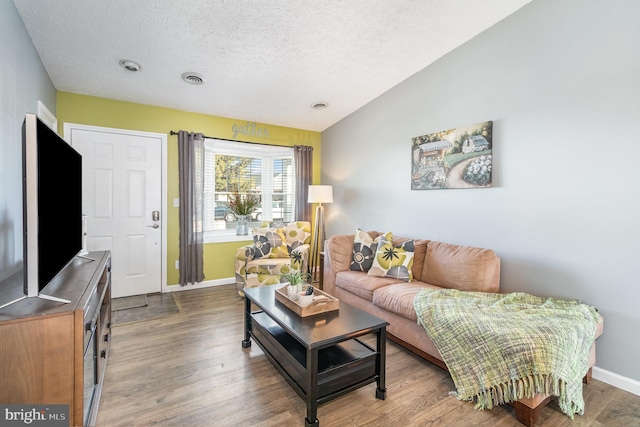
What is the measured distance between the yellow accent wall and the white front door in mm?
91

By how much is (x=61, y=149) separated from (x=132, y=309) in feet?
7.24

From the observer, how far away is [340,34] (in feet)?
8.61

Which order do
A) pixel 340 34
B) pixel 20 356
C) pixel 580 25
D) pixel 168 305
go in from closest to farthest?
pixel 20 356
pixel 580 25
pixel 340 34
pixel 168 305

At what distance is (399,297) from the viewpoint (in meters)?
2.43

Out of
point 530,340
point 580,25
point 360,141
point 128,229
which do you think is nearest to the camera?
point 530,340

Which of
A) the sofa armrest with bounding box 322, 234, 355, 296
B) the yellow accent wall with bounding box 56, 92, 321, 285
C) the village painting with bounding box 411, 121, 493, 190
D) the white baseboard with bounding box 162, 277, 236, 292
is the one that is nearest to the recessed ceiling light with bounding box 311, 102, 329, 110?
the yellow accent wall with bounding box 56, 92, 321, 285

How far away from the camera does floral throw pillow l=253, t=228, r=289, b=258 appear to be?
12.5 feet

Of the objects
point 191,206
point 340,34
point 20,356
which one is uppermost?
point 340,34

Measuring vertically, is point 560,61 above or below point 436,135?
above

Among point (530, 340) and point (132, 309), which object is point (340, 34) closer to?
point (530, 340)

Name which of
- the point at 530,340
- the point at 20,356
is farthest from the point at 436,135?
the point at 20,356

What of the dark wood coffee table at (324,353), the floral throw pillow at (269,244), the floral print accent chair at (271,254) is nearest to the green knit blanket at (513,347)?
the dark wood coffee table at (324,353)

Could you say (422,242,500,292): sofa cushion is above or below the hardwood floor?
above

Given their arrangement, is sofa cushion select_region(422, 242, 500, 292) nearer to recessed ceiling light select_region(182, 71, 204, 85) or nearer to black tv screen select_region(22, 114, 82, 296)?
black tv screen select_region(22, 114, 82, 296)
